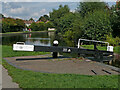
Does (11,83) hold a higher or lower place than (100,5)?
lower

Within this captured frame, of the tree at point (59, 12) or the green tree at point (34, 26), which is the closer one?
the tree at point (59, 12)

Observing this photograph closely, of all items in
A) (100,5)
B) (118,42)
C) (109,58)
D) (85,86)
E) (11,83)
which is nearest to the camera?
(85,86)

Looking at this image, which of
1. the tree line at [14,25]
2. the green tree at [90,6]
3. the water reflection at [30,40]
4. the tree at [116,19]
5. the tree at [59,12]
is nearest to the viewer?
the tree at [116,19]

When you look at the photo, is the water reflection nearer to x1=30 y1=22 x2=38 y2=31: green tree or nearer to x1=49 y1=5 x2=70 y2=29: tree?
x1=49 y1=5 x2=70 y2=29: tree

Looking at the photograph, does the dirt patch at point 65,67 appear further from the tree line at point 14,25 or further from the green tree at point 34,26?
the green tree at point 34,26

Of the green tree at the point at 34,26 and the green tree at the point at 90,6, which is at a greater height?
the green tree at the point at 34,26

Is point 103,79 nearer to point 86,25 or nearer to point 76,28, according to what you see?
point 86,25

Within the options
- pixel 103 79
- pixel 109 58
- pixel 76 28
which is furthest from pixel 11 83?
pixel 76 28

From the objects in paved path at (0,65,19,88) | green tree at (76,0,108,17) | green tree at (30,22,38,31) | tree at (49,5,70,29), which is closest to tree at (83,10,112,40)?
green tree at (76,0,108,17)

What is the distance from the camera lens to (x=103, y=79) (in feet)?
20.6

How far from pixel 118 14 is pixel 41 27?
8275 cm

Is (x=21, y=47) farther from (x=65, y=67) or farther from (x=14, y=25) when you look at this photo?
(x=14, y=25)

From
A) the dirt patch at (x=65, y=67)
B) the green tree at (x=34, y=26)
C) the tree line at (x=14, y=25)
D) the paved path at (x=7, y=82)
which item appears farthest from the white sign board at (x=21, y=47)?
the green tree at (x=34, y=26)

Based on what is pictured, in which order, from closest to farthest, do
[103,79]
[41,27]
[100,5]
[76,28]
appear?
1. [103,79]
2. [76,28]
3. [100,5]
4. [41,27]
